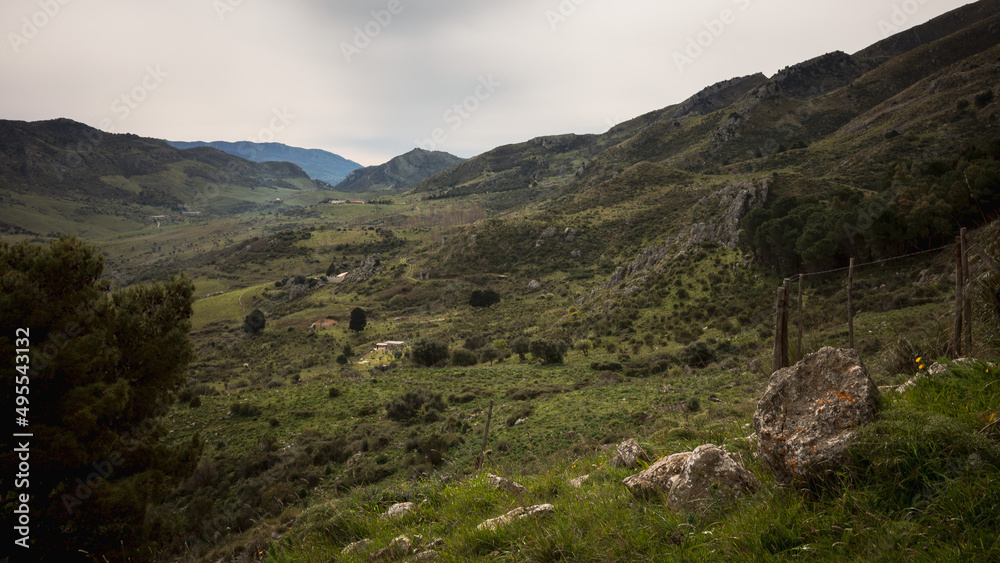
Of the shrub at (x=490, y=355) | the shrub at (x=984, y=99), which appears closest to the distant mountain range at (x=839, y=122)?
the shrub at (x=984, y=99)

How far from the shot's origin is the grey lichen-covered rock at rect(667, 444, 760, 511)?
3.56 m

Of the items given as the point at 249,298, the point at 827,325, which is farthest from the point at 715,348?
→ the point at 249,298

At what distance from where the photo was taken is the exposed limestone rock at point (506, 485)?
523cm

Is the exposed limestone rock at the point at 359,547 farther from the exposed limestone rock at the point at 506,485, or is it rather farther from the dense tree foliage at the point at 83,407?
the dense tree foliage at the point at 83,407

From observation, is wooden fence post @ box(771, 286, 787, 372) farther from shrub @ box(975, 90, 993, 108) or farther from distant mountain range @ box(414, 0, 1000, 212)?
shrub @ box(975, 90, 993, 108)

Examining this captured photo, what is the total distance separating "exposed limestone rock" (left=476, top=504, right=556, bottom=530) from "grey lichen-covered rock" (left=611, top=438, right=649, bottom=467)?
1.95 metres

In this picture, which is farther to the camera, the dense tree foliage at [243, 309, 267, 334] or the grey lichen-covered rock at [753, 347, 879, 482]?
the dense tree foliage at [243, 309, 267, 334]

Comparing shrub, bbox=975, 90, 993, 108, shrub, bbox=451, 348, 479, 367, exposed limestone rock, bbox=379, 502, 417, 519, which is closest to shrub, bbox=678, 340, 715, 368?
shrub, bbox=451, 348, 479, 367

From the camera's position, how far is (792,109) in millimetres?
108562

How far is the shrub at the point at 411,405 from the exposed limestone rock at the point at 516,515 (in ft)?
56.1

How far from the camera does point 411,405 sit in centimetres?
2105

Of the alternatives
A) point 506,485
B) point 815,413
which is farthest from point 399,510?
point 815,413

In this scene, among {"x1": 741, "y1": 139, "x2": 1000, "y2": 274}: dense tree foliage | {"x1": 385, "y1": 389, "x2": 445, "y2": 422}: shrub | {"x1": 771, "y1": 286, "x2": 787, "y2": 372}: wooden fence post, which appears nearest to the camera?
{"x1": 771, "y1": 286, "x2": 787, "y2": 372}: wooden fence post

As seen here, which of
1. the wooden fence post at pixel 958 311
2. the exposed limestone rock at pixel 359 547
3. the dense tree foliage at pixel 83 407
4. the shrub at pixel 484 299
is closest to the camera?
the exposed limestone rock at pixel 359 547
